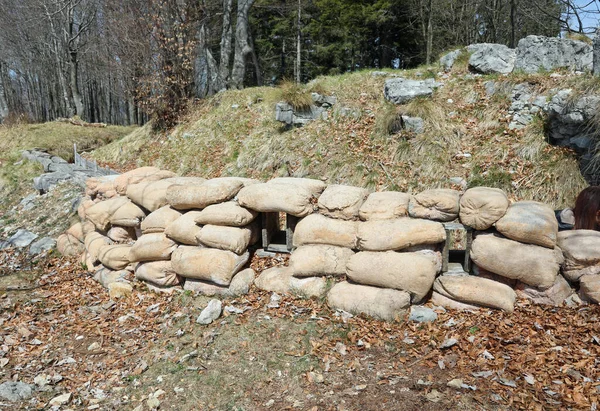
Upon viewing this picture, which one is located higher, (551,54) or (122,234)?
(551,54)

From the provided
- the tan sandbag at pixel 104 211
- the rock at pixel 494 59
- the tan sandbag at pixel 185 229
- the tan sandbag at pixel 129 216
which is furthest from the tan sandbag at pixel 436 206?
the rock at pixel 494 59

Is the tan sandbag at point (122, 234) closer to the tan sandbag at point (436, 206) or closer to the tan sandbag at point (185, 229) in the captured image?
the tan sandbag at point (185, 229)

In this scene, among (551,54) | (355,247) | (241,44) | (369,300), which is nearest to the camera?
(369,300)

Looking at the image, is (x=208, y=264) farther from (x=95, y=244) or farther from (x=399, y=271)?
(x=95, y=244)

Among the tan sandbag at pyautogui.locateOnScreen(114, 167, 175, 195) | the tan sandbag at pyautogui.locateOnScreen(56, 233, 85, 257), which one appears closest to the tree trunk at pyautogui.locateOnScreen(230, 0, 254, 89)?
the tan sandbag at pyautogui.locateOnScreen(114, 167, 175, 195)

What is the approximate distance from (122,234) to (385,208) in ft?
12.5

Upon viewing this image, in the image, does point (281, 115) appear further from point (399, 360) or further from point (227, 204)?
point (399, 360)

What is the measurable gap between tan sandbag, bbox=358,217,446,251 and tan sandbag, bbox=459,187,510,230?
0.92 ft

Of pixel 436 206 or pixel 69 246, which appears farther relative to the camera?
pixel 69 246

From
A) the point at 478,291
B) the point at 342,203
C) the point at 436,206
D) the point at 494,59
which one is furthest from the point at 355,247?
the point at 494,59

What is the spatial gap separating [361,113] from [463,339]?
629cm

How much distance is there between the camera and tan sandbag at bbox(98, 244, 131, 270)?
5336mm

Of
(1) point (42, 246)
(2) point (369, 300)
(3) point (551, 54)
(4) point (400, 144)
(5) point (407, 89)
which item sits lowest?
(1) point (42, 246)

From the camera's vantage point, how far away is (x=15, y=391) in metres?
3.36
